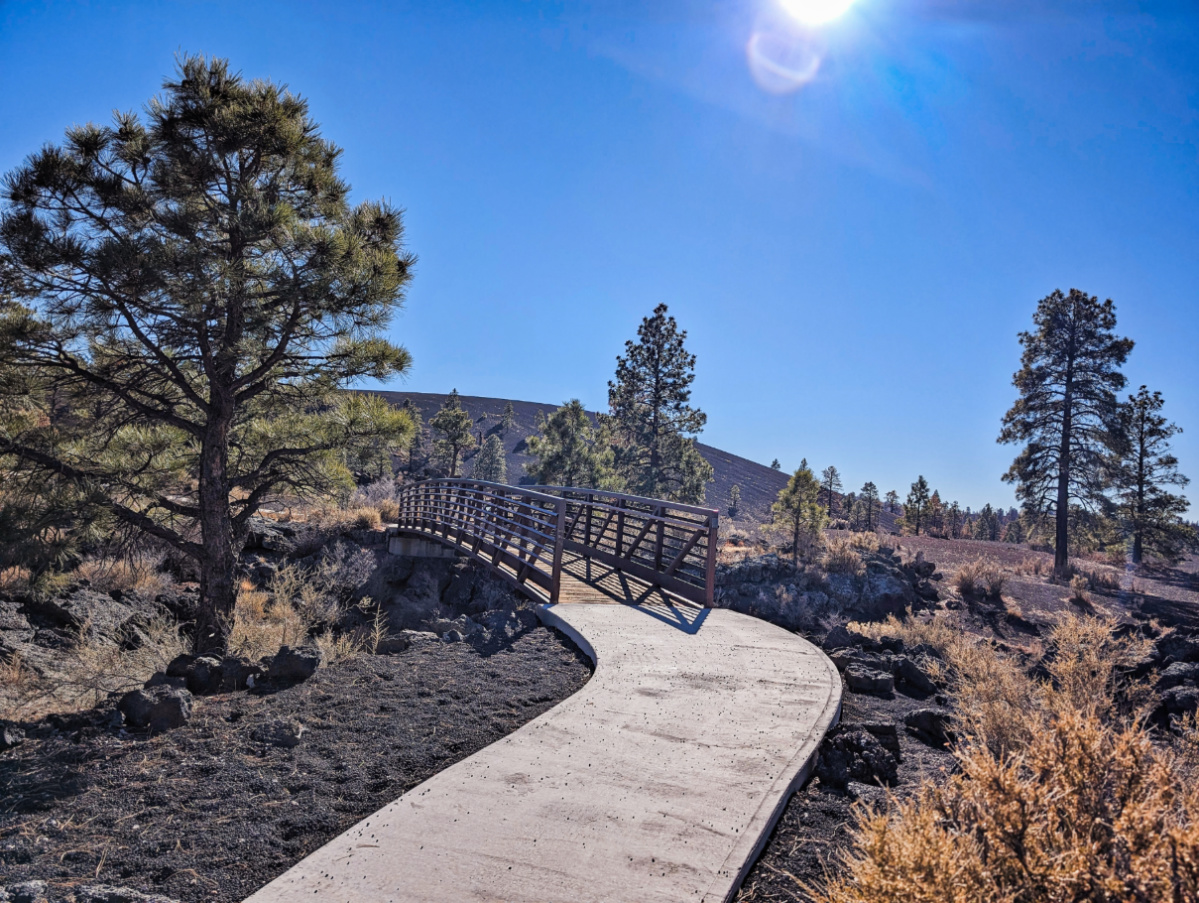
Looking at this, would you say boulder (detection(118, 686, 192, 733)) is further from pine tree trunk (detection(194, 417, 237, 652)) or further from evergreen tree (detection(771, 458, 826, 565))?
evergreen tree (detection(771, 458, 826, 565))

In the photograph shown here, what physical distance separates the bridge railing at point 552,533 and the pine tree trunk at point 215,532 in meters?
3.90

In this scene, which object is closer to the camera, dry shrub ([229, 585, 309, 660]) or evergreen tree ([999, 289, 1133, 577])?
dry shrub ([229, 585, 309, 660])

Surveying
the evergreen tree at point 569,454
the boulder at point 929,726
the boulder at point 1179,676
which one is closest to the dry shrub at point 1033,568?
the evergreen tree at point 569,454

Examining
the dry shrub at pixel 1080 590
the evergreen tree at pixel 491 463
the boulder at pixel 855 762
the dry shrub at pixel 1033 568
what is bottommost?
the boulder at pixel 855 762

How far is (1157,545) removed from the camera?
3094 centimetres

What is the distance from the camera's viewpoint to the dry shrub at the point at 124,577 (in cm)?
1152

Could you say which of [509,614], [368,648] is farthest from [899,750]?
[368,648]

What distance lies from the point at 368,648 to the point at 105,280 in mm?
5000

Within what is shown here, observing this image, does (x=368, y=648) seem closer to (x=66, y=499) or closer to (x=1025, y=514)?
(x=66, y=499)

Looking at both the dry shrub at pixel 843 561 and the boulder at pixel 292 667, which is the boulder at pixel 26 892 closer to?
the boulder at pixel 292 667

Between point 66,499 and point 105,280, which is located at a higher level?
point 105,280

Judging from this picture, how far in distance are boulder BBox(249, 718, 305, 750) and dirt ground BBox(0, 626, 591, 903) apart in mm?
59

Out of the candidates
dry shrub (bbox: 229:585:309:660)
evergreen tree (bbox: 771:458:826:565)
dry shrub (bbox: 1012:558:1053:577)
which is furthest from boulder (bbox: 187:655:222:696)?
dry shrub (bbox: 1012:558:1053:577)

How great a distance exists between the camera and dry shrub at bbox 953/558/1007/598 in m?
19.8
